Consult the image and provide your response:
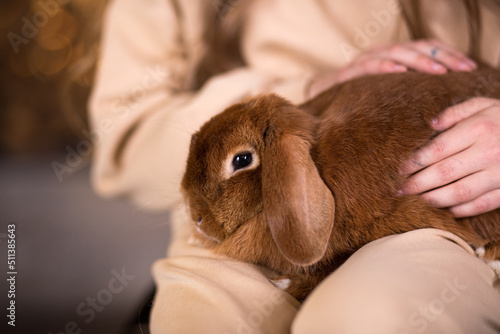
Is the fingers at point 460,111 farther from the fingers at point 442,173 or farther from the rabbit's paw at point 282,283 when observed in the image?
the rabbit's paw at point 282,283

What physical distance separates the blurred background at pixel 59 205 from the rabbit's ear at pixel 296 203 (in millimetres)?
407

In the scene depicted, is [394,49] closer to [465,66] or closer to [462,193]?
[465,66]

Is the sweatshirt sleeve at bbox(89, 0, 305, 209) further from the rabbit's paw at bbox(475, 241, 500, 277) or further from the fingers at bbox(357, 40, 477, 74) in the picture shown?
the rabbit's paw at bbox(475, 241, 500, 277)

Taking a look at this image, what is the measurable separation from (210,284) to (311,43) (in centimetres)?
76

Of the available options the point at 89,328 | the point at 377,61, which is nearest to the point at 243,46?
the point at 377,61

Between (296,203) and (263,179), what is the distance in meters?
0.06

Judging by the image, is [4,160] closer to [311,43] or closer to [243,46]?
[243,46]

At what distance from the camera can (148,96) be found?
1.16 meters

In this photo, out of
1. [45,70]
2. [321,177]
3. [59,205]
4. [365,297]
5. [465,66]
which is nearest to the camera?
[365,297]

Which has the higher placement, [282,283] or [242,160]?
[242,160]

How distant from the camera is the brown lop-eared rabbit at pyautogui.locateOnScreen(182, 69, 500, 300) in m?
0.61

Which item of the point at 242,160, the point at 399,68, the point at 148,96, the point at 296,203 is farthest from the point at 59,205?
the point at 399,68

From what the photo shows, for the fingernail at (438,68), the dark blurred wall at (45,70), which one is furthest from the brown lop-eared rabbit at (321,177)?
the dark blurred wall at (45,70)

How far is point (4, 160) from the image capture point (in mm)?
1155
